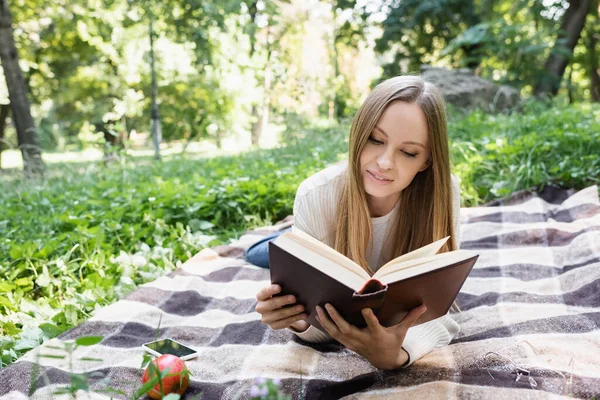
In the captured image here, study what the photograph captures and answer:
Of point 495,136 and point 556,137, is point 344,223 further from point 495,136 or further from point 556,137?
point 495,136

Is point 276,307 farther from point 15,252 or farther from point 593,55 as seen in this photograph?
point 593,55

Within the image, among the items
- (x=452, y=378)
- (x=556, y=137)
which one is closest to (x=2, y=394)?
(x=452, y=378)

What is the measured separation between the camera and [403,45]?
11633 millimetres

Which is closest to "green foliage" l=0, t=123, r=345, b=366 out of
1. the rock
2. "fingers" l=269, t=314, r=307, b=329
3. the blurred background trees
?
"fingers" l=269, t=314, r=307, b=329

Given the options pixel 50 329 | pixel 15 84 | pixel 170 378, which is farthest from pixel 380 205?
pixel 15 84

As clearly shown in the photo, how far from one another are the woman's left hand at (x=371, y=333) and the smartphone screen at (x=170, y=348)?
744mm

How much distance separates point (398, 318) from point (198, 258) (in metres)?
1.91

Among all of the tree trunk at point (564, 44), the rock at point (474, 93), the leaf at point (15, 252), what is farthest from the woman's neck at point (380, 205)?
the tree trunk at point (564, 44)

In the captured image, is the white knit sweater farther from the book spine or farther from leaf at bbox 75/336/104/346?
leaf at bbox 75/336/104/346

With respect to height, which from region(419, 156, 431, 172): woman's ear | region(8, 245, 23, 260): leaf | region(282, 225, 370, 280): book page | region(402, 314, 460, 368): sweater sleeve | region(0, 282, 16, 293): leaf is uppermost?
region(419, 156, 431, 172): woman's ear

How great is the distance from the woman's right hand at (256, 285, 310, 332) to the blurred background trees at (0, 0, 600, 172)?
7101 millimetres

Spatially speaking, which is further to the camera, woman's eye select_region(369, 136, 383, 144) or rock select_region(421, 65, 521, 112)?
rock select_region(421, 65, 521, 112)

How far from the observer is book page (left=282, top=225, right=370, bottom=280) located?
4.22ft

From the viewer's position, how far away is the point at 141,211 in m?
3.76
